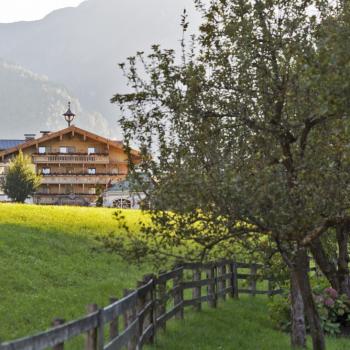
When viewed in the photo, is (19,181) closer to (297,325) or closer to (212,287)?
→ (212,287)

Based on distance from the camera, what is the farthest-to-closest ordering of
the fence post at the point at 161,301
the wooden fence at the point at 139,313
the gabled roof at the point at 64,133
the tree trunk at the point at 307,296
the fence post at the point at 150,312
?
1. the gabled roof at the point at 64,133
2. the fence post at the point at 161,301
3. the fence post at the point at 150,312
4. the tree trunk at the point at 307,296
5. the wooden fence at the point at 139,313

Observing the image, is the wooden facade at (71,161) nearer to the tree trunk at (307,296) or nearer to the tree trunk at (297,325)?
the tree trunk at (297,325)

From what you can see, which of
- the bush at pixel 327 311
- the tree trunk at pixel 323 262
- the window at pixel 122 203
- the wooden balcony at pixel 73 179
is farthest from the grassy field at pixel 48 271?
the wooden balcony at pixel 73 179

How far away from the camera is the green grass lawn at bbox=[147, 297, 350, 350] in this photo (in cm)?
1452

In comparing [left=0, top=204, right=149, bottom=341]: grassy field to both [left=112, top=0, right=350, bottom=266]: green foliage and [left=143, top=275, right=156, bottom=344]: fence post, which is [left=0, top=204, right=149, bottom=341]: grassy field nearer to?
[left=143, top=275, right=156, bottom=344]: fence post

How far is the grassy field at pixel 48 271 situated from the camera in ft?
60.8

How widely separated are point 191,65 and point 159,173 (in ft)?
5.92

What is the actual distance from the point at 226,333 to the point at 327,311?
2686mm

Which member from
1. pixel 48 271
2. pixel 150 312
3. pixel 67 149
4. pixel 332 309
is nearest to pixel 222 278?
pixel 332 309

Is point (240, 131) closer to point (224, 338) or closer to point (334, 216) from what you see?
point (334, 216)

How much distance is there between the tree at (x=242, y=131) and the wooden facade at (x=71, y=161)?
72.9 metres

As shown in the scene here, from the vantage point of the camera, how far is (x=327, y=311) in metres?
17.4

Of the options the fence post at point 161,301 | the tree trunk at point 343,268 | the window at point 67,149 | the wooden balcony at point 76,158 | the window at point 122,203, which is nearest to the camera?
the fence post at point 161,301

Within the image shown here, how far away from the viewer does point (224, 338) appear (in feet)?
51.4
